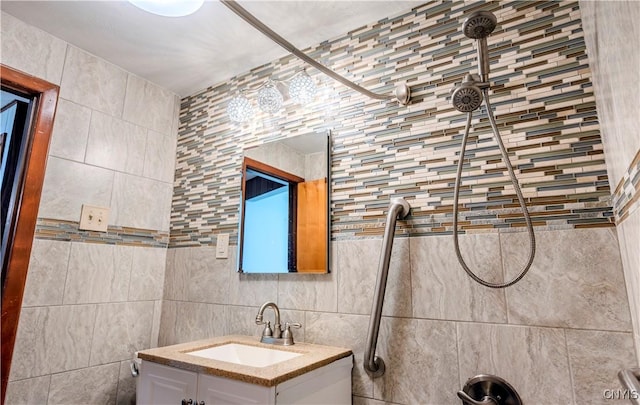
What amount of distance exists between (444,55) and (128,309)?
192 centimetres

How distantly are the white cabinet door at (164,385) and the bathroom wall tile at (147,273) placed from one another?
2.23 feet

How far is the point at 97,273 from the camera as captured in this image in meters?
1.74

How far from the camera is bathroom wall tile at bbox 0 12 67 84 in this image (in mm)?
1540

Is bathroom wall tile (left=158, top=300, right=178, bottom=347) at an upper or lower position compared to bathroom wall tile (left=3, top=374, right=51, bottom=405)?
upper

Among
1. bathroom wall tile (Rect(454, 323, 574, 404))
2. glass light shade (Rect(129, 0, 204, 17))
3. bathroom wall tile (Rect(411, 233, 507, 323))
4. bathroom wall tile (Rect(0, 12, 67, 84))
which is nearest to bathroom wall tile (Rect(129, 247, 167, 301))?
bathroom wall tile (Rect(0, 12, 67, 84))

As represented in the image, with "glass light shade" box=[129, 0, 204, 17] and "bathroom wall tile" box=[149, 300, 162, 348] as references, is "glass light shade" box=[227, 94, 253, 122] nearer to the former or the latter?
"glass light shade" box=[129, 0, 204, 17]

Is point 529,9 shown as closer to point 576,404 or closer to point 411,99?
point 411,99

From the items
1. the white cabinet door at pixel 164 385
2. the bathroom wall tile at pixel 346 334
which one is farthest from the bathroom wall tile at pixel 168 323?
the bathroom wall tile at pixel 346 334

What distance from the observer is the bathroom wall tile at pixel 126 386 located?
176cm

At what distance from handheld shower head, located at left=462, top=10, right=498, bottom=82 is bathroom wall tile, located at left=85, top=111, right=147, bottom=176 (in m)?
1.74

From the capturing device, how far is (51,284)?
5.16 feet

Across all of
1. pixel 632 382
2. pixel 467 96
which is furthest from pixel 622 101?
pixel 632 382

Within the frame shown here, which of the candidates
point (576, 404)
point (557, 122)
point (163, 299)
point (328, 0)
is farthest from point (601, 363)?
point (163, 299)

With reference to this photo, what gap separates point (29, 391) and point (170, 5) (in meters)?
1.63
